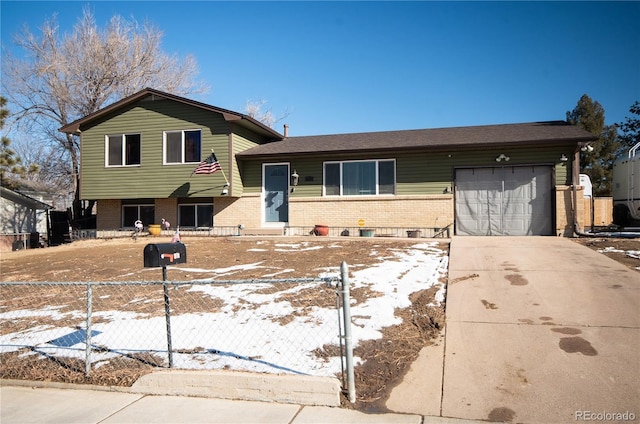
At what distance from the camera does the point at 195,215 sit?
18.9m

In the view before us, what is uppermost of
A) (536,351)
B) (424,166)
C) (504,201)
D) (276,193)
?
(424,166)

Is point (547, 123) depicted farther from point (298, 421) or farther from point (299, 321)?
point (298, 421)

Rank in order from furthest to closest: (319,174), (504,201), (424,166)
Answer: (319,174), (424,166), (504,201)

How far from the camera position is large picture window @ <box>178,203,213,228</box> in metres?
18.7

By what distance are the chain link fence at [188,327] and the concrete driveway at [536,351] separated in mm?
1105

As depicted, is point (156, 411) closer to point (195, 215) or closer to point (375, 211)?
point (375, 211)

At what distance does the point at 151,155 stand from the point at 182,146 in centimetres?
144

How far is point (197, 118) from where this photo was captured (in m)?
17.9

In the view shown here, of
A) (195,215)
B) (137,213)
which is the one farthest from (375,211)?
(137,213)

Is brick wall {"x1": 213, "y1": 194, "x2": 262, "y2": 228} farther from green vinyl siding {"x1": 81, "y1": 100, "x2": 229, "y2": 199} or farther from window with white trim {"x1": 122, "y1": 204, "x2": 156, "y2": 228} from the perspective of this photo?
window with white trim {"x1": 122, "y1": 204, "x2": 156, "y2": 228}

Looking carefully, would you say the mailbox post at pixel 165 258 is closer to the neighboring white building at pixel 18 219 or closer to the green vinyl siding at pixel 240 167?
the green vinyl siding at pixel 240 167

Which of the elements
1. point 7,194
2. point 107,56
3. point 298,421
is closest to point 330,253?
point 298,421

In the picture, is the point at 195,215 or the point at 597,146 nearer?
the point at 195,215

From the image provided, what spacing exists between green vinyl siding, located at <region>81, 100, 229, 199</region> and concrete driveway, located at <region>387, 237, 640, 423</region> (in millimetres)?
12228
